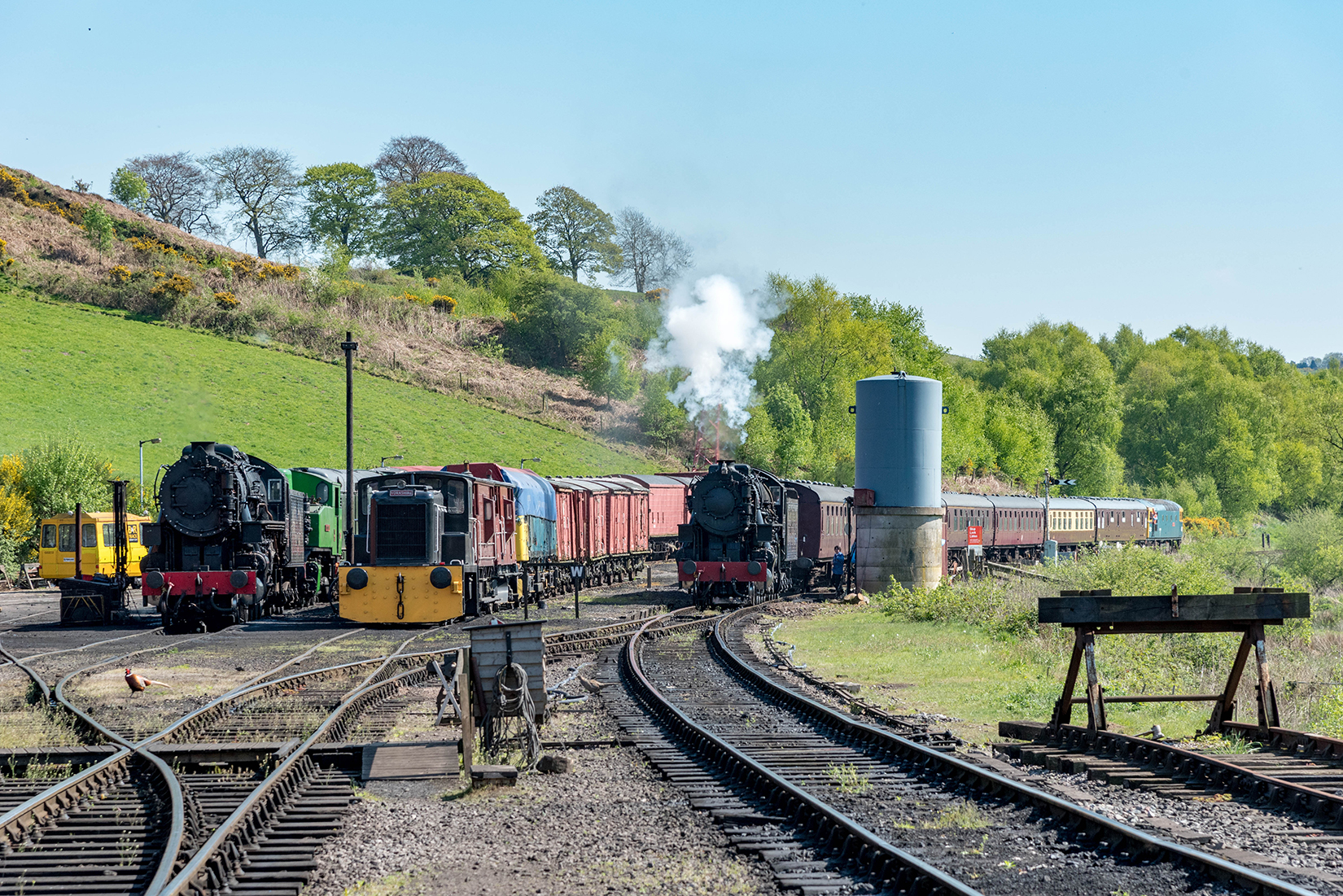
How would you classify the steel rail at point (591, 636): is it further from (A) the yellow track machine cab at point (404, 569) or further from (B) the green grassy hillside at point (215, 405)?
(B) the green grassy hillside at point (215, 405)

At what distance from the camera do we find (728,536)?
29.4m

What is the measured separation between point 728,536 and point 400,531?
28.7ft

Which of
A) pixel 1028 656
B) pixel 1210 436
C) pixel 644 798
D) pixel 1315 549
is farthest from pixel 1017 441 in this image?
pixel 644 798

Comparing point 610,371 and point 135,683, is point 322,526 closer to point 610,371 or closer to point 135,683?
point 135,683

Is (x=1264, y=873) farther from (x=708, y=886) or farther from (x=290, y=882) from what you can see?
(x=290, y=882)

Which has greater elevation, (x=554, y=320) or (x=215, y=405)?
(x=554, y=320)

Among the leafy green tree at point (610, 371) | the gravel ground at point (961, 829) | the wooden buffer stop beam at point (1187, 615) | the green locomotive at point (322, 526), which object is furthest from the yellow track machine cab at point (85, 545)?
the leafy green tree at point (610, 371)

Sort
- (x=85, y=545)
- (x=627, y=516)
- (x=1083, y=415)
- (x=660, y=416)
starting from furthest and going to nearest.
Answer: (x=1083, y=415) → (x=660, y=416) → (x=627, y=516) → (x=85, y=545)

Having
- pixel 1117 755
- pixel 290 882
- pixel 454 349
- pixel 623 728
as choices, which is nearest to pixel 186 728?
pixel 623 728

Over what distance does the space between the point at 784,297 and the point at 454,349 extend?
2712cm

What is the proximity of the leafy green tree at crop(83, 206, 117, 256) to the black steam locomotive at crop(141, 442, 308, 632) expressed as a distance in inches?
2354

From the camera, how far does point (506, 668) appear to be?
11648mm

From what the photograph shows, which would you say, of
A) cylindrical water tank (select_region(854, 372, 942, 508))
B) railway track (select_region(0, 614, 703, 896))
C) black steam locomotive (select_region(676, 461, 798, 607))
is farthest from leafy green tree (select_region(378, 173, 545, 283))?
railway track (select_region(0, 614, 703, 896))

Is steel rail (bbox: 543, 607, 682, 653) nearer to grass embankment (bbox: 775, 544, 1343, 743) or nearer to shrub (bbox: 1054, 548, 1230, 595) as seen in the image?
grass embankment (bbox: 775, 544, 1343, 743)
